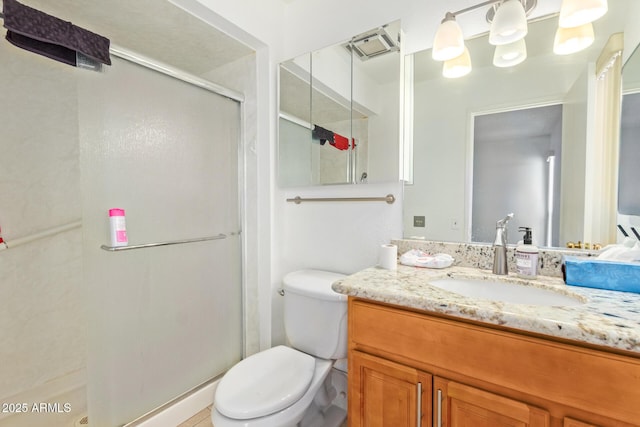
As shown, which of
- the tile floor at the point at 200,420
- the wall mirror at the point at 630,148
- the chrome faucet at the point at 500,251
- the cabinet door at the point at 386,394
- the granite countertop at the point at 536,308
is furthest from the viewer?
the tile floor at the point at 200,420

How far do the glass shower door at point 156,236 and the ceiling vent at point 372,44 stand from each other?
2.64 ft

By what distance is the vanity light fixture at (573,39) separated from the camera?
1026 millimetres

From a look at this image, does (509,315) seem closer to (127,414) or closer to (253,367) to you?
(253,367)

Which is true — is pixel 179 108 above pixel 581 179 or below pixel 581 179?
above

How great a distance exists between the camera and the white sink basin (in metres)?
0.91

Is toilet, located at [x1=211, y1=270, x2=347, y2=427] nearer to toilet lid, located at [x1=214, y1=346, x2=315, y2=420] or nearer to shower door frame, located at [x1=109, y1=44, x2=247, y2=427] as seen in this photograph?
toilet lid, located at [x1=214, y1=346, x2=315, y2=420]

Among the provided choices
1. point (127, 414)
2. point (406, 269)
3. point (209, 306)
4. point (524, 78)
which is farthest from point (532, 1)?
point (127, 414)

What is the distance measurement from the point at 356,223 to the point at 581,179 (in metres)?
0.92

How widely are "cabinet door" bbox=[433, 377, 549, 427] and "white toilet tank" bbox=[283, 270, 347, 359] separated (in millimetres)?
525

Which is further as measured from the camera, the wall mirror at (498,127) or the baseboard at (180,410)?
the baseboard at (180,410)

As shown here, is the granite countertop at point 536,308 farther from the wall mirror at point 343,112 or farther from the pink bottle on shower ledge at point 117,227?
the pink bottle on shower ledge at point 117,227

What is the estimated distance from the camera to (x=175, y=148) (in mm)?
1479

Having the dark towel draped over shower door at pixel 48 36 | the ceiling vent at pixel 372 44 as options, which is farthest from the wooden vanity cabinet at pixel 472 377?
the dark towel draped over shower door at pixel 48 36

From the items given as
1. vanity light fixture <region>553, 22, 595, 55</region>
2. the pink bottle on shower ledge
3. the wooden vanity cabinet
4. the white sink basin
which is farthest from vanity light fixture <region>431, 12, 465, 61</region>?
the pink bottle on shower ledge
